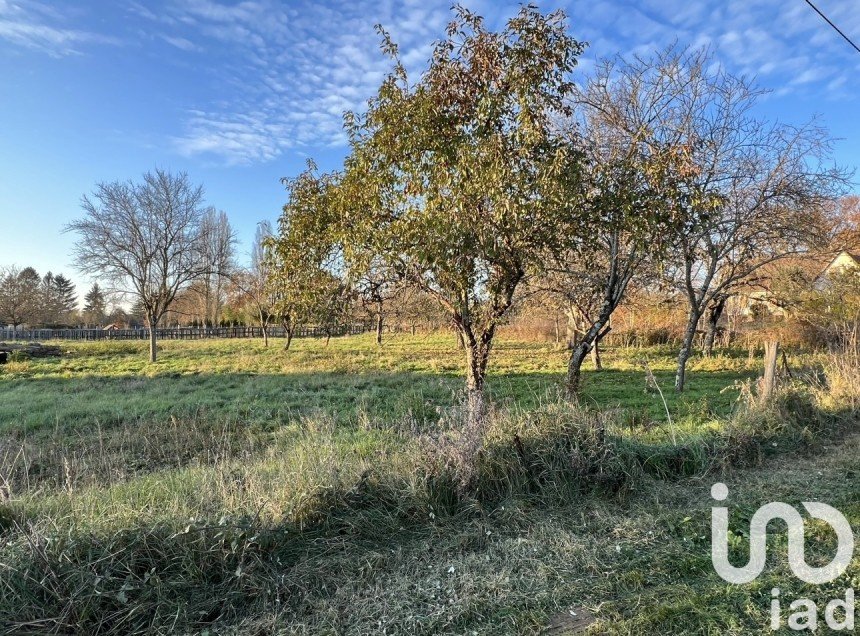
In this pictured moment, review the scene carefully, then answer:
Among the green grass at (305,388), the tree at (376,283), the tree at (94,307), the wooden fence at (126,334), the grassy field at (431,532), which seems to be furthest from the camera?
the tree at (94,307)

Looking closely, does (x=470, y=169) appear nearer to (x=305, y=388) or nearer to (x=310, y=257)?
(x=310, y=257)

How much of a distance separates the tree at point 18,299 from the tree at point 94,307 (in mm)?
12550

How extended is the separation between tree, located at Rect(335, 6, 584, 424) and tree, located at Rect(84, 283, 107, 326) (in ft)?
213

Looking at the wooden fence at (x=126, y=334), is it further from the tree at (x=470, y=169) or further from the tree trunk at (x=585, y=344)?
the tree at (x=470, y=169)

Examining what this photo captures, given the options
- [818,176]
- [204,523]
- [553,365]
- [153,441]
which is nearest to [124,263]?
[153,441]

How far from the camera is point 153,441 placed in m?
7.81

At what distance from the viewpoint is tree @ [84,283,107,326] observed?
56625 millimetres

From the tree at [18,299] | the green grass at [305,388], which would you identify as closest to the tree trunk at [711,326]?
the green grass at [305,388]

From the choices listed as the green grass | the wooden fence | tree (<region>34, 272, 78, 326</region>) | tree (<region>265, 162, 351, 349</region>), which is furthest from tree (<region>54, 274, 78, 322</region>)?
tree (<region>265, 162, 351, 349</region>)

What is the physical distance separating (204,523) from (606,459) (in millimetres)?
3340

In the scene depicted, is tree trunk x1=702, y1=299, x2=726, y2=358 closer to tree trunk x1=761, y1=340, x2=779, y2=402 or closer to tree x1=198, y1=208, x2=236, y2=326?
tree trunk x1=761, y1=340, x2=779, y2=402

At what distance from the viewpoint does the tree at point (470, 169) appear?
17.5 ft

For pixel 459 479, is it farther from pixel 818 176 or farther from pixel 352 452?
pixel 818 176

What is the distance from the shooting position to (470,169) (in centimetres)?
540
